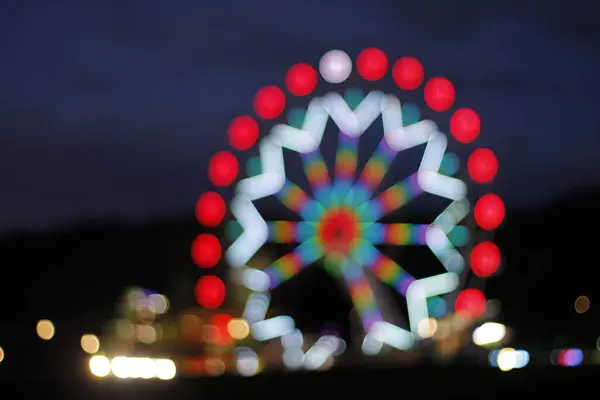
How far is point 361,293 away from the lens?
55.6ft

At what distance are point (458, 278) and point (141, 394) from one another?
1262 cm

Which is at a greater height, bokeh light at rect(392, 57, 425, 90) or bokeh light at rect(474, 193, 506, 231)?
bokeh light at rect(392, 57, 425, 90)

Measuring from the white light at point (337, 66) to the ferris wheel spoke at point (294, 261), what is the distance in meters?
2.82

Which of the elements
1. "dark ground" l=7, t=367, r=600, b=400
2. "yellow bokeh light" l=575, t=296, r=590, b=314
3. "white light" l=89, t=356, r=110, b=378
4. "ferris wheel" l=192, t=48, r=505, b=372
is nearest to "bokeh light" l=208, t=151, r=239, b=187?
"ferris wheel" l=192, t=48, r=505, b=372

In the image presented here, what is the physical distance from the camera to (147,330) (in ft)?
78.3

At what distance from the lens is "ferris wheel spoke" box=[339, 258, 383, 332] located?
16.9 metres

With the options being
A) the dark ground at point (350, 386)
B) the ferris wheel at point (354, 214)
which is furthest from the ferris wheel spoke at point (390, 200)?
the dark ground at point (350, 386)

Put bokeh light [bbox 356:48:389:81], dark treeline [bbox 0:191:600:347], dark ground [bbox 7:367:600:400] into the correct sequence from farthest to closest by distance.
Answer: dark treeline [bbox 0:191:600:347], bokeh light [bbox 356:48:389:81], dark ground [bbox 7:367:600:400]

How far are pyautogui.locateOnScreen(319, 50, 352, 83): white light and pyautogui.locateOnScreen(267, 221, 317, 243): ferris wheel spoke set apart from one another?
2500 millimetres

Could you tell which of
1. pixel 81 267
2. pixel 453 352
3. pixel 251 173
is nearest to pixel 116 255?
pixel 81 267

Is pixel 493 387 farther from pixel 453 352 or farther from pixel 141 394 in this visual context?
pixel 453 352

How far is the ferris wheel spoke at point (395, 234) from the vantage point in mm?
16797

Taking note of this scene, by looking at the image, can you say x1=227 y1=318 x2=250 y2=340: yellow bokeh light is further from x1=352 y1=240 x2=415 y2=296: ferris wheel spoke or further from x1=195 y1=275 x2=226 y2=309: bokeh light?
x1=352 y1=240 x2=415 y2=296: ferris wheel spoke

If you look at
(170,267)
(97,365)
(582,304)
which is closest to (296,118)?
(97,365)
